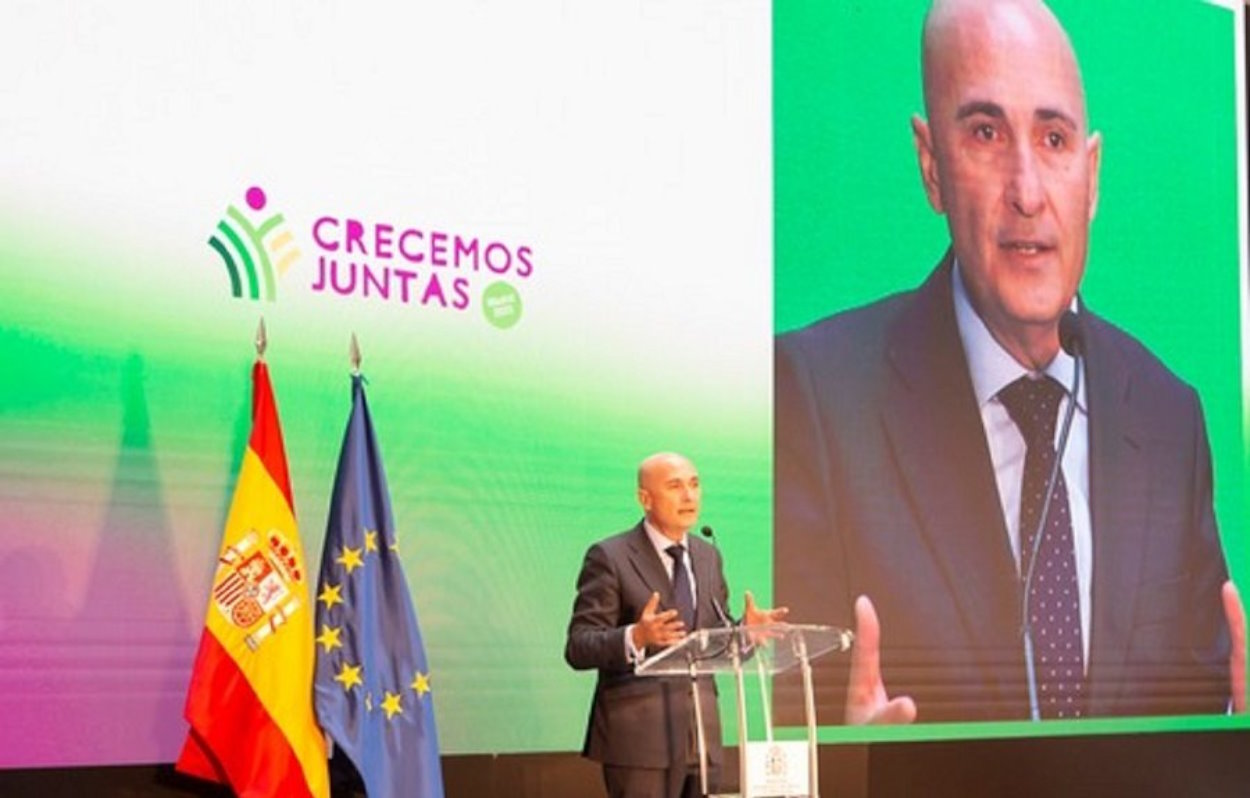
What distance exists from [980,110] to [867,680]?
221 cm

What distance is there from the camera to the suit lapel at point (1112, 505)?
7.75 m

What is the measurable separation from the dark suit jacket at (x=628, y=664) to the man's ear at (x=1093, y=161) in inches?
112

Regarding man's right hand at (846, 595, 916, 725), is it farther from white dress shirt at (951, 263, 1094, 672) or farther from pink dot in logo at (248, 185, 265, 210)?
pink dot in logo at (248, 185, 265, 210)

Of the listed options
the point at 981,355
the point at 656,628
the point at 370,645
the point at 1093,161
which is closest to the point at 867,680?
the point at 981,355

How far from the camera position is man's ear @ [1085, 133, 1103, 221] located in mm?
7973

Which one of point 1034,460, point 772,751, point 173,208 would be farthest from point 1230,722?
point 173,208

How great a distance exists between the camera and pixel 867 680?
7.18 metres

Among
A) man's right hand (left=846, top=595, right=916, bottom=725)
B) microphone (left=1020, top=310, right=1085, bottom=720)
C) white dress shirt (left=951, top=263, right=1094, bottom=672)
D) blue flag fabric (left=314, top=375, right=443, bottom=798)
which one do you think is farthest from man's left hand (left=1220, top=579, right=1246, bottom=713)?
blue flag fabric (left=314, top=375, right=443, bottom=798)

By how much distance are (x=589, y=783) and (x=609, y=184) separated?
194 cm

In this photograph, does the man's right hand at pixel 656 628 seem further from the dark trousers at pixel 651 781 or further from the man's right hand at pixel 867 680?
the man's right hand at pixel 867 680

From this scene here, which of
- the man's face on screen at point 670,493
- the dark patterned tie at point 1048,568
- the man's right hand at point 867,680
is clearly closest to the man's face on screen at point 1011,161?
the dark patterned tie at point 1048,568

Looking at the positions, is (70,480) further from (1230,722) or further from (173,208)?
(1230,722)

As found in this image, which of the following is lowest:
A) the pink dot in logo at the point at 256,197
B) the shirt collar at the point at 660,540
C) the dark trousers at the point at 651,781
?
the dark trousers at the point at 651,781

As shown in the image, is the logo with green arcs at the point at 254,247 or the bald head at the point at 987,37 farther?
the bald head at the point at 987,37
